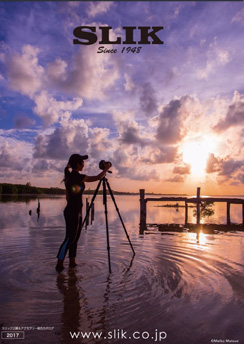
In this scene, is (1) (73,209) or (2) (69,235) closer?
(2) (69,235)

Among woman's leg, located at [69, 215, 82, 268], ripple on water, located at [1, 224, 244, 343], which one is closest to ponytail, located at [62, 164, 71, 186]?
woman's leg, located at [69, 215, 82, 268]

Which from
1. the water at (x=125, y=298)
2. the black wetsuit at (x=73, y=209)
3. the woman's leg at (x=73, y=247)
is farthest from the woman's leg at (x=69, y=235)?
the water at (x=125, y=298)

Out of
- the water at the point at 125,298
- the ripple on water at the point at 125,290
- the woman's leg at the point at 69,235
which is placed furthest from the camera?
the woman's leg at the point at 69,235

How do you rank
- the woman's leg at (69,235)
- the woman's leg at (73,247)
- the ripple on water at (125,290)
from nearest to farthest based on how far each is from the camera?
the ripple on water at (125,290), the woman's leg at (69,235), the woman's leg at (73,247)

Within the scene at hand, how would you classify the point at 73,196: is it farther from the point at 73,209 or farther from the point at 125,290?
the point at 125,290

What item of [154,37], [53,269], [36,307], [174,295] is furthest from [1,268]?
[154,37]

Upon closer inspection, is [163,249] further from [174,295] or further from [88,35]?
[88,35]

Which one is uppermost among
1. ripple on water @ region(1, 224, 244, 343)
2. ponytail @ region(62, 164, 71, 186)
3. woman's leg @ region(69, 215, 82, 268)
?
ponytail @ region(62, 164, 71, 186)

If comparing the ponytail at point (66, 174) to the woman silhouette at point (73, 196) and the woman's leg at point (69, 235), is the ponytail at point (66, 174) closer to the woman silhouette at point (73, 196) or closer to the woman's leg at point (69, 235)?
the woman silhouette at point (73, 196)

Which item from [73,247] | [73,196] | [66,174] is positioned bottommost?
[73,247]

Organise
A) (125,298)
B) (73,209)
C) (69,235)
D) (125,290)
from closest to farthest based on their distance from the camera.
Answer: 1. (125,298)
2. (125,290)
3. (69,235)
4. (73,209)

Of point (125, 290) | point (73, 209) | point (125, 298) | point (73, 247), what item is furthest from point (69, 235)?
point (125, 298)

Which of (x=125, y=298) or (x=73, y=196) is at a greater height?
(x=73, y=196)

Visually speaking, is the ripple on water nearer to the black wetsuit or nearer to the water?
the water
